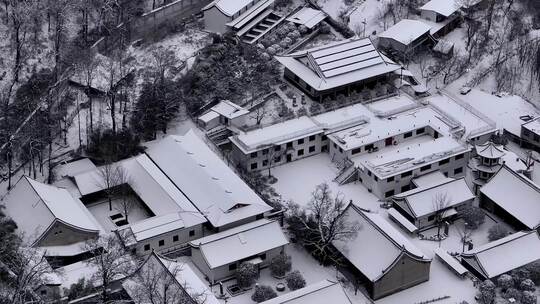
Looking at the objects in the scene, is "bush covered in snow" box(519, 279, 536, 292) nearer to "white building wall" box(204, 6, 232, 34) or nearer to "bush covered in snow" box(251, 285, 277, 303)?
"bush covered in snow" box(251, 285, 277, 303)

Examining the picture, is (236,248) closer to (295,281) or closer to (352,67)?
(295,281)

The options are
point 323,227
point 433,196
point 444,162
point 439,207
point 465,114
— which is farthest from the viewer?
point 465,114

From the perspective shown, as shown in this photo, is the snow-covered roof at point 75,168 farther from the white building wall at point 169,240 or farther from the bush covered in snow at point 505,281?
the bush covered in snow at point 505,281

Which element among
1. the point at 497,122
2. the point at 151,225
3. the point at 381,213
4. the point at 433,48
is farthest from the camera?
the point at 433,48

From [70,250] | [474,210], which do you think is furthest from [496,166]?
[70,250]

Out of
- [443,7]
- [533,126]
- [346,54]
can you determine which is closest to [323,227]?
[346,54]

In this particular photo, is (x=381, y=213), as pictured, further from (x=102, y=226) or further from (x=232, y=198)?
(x=102, y=226)
